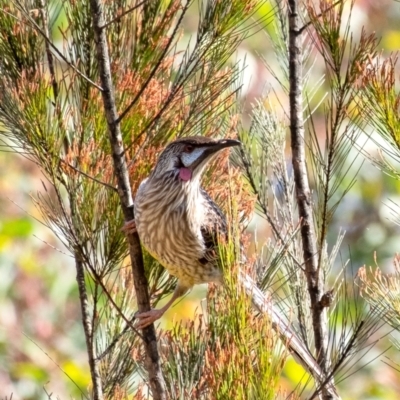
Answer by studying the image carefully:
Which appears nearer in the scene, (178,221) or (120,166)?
(120,166)

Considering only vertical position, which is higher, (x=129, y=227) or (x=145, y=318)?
(x=129, y=227)

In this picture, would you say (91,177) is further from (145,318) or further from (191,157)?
(191,157)

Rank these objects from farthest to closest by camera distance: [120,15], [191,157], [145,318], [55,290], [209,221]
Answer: [55,290], [209,221], [191,157], [145,318], [120,15]

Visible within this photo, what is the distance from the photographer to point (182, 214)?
12.3 feet

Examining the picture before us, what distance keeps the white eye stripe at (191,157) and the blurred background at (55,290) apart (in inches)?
91.6

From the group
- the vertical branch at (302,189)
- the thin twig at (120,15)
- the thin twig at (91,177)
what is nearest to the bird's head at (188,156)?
the vertical branch at (302,189)

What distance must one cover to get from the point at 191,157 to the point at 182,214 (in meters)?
0.32

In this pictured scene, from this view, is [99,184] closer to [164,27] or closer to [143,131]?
[143,131]

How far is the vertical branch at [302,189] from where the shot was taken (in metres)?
3.39

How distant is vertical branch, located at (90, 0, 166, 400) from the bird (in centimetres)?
24

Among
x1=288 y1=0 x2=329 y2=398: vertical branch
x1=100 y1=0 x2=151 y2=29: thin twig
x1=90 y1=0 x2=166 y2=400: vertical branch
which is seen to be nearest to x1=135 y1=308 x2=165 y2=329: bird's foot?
x1=90 y1=0 x2=166 y2=400: vertical branch

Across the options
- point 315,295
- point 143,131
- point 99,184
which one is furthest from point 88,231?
point 315,295

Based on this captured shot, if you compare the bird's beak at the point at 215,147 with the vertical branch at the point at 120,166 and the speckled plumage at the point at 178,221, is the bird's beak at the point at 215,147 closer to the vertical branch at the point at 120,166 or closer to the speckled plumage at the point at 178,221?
the speckled plumage at the point at 178,221

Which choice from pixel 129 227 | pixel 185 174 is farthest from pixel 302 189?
pixel 129 227
